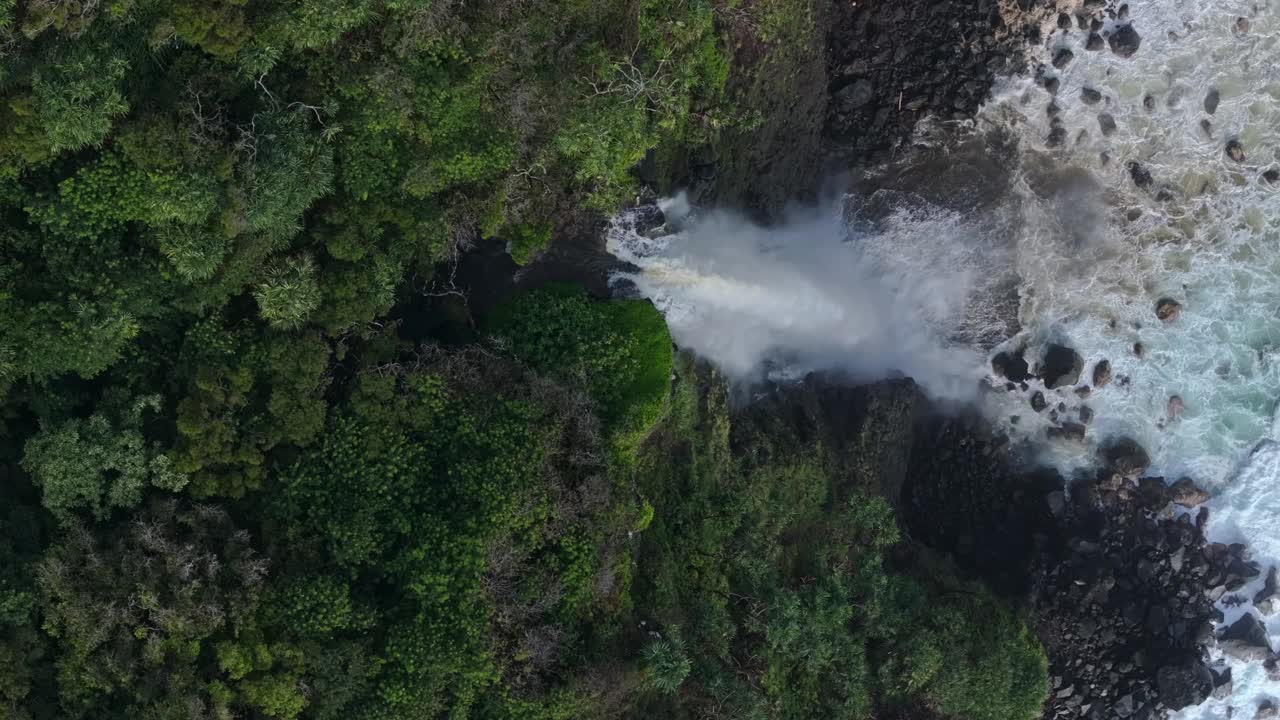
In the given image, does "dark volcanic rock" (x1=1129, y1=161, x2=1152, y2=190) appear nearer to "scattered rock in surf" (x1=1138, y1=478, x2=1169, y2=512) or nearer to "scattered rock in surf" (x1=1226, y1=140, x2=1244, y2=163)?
"scattered rock in surf" (x1=1226, y1=140, x2=1244, y2=163)

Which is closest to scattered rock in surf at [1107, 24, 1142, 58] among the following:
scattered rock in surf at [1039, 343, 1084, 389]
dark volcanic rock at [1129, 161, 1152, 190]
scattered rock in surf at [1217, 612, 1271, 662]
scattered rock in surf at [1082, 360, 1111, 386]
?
dark volcanic rock at [1129, 161, 1152, 190]

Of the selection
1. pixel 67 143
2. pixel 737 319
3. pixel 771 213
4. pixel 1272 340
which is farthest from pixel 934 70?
pixel 67 143

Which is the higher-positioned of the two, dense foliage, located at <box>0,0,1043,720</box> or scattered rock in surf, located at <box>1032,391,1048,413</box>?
scattered rock in surf, located at <box>1032,391,1048,413</box>

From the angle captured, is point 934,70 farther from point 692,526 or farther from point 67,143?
point 67,143

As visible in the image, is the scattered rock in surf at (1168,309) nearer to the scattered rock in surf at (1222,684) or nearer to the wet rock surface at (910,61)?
the wet rock surface at (910,61)

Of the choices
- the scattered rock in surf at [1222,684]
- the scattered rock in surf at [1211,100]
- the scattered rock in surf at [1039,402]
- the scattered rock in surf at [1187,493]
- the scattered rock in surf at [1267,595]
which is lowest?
the scattered rock in surf at [1222,684]

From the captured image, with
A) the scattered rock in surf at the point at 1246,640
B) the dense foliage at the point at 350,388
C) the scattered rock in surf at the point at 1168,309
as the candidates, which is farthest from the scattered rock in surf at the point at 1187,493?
the dense foliage at the point at 350,388
